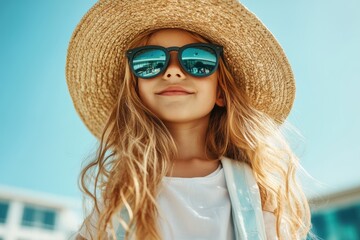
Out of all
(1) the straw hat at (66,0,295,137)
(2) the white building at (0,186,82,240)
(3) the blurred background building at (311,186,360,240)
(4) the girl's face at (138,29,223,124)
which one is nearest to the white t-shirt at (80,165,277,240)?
(4) the girl's face at (138,29,223,124)

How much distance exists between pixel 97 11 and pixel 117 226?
1.06 meters

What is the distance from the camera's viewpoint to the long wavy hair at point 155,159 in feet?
5.49

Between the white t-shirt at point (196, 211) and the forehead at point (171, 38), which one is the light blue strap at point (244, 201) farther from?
the forehead at point (171, 38)

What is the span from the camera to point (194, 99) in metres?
2.00

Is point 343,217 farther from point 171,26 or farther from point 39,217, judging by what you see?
point 39,217

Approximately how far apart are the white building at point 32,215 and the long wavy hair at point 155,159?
106 ft

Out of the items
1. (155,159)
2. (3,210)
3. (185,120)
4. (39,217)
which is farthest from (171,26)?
(39,217)

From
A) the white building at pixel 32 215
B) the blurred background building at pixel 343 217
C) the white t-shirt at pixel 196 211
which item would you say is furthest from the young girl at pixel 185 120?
the white building at pixel 32 215

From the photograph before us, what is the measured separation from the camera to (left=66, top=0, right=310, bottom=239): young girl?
1.72 m

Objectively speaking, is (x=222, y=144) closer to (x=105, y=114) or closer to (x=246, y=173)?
(x=246, y=173)

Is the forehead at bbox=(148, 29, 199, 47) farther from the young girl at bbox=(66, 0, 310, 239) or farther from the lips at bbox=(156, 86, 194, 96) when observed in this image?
the lips at bbox=(156, 86, 194, 96)

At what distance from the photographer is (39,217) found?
35.8 metres

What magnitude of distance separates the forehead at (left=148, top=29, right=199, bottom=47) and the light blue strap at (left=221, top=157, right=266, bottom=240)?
61 centimetres

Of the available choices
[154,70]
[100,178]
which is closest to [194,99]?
[154,70]
